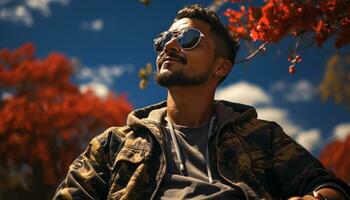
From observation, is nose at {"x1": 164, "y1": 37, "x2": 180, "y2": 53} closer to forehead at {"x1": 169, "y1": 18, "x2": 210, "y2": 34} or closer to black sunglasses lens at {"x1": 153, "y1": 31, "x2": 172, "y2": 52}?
black sunglasses lens at {"x1": 153, "y1": 31, "x2": 172, "y2": 52}

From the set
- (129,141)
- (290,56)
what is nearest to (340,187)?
(129,141)

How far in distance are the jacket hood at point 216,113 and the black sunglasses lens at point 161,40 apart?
0.44 meters

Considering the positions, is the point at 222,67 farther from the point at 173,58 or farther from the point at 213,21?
the point at 173,58

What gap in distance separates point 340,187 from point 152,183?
3.60 ft

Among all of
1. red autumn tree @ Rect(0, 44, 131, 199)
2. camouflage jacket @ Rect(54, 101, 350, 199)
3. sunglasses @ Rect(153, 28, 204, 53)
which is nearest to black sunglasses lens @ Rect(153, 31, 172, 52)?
sunglasses @ Rect(153, 28, 204, 53)

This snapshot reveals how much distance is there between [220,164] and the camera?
264cm

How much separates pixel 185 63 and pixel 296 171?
1064mm

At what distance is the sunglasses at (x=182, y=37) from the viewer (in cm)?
313

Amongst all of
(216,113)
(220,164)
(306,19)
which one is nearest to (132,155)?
(220,164)

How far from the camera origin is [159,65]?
10.1ft

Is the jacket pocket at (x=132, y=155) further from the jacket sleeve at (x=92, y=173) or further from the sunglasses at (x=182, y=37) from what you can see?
the sunglasses at (x=182, y=37)

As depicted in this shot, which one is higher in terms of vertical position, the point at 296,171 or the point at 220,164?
the point at 220,164

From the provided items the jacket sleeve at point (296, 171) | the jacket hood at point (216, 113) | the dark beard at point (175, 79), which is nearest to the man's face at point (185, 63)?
the dark beard at point (175, 79)

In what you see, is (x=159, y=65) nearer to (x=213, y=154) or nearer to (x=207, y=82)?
(x=207, y=82)
